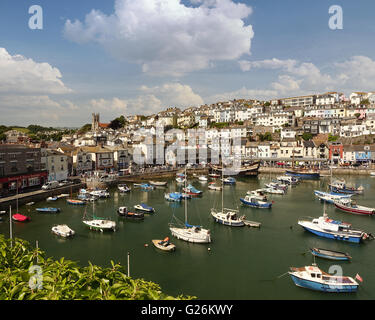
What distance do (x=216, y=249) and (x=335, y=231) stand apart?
20.8 ft

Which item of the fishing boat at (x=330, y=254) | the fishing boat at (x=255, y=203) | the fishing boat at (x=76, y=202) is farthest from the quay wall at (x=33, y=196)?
the fishing boat at (x=330, y=254)

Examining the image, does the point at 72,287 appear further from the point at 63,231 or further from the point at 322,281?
the point at 63,231

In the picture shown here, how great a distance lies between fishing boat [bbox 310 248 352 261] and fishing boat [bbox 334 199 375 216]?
25.5 ft

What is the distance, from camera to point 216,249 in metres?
13.1

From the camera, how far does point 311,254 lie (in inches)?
485

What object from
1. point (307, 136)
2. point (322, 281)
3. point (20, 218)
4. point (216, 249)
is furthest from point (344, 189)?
point (307, 136)

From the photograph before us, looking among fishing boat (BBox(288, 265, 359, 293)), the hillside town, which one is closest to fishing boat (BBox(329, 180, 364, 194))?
the hillside town

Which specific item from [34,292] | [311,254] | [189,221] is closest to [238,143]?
[189,221]

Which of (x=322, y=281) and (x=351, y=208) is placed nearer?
(x=322, y=281)

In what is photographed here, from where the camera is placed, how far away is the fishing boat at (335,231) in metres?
13.7

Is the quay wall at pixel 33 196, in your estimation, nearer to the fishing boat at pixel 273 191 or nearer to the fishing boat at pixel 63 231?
the fishing boat at pixel 63 231

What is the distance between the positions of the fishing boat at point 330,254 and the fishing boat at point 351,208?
7.76 m
